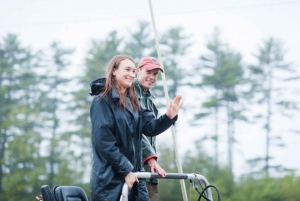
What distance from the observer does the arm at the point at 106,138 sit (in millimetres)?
2773

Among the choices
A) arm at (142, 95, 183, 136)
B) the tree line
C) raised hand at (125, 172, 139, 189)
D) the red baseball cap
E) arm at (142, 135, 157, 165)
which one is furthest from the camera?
the tree line

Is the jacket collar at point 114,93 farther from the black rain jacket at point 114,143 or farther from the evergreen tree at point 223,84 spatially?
the evergreen tree at point 223,84

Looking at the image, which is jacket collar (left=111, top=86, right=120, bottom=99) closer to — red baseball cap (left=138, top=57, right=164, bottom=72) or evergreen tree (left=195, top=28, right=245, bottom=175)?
red baseball cap (left=138, top=57, right=164, bottom=72)

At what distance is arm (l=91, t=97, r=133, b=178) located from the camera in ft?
9.10

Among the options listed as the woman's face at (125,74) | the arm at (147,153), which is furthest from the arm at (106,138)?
the arm at (147,153)

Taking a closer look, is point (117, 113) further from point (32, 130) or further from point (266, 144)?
point (32, 130)

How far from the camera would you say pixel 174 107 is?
9.46 ft

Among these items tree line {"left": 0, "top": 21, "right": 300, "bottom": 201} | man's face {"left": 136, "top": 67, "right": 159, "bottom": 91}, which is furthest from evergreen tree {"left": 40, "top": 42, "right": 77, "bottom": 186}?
man's face {"left": 136, "top": 67, "right": 159, "bottom": 91}

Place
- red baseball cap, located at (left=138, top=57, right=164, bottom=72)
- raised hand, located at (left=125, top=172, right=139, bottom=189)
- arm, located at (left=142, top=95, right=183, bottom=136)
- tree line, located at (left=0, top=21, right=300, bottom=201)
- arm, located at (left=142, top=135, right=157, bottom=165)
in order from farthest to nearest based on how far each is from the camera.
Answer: tree line, located at (left=0, top=21, right=300, bottom=201)
red baseball cap, located at (left=138, top=57, right=164, bottom=72)
arm, located at (left=142, top=135, right=157, bottom=165)
arm, located at (left=142, top=95, right=183, bottom=136)
raised hand, located at (left=125, top=172, right=139, bottom=189)

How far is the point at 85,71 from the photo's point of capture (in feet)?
99.0

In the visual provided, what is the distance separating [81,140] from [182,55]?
6.93 m

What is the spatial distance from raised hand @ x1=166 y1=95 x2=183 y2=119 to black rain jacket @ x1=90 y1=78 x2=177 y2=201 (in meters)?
0.05

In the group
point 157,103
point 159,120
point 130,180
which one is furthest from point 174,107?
point 157,103

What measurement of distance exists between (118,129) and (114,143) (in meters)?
0.09
